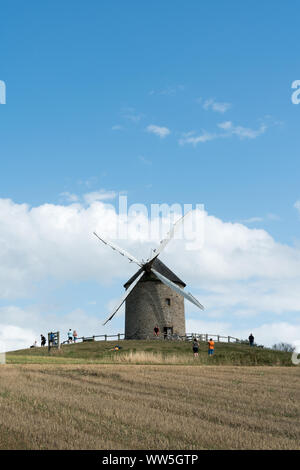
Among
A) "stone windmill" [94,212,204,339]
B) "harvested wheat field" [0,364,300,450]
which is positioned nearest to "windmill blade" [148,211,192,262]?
"stone windmill" [94,212,204,339]

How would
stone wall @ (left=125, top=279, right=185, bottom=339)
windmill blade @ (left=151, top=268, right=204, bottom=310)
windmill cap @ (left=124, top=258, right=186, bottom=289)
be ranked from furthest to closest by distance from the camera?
windmill cap @ (left=124, top=258, right=186, bottom=289) < stone wall @ (left=125, top=279, right=185, bottom=339) < windmill blade @ (left=151, top=268, right=204, bottom=310)

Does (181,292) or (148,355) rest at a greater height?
(181,292)

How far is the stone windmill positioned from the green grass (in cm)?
659

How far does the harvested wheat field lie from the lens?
875cm

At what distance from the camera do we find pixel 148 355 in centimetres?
2945

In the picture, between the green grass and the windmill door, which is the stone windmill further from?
the green grass

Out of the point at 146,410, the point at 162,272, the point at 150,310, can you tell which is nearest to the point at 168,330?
the point at 150,310

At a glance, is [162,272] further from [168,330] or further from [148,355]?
[148,355]

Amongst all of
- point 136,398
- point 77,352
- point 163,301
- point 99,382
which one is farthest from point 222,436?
point 163,301

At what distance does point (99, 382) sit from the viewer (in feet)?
56.1

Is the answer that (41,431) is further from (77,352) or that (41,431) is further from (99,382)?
(77,352)

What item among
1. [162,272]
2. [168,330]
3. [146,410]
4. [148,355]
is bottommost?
[146,410]

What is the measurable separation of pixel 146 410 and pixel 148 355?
59.1 feet
